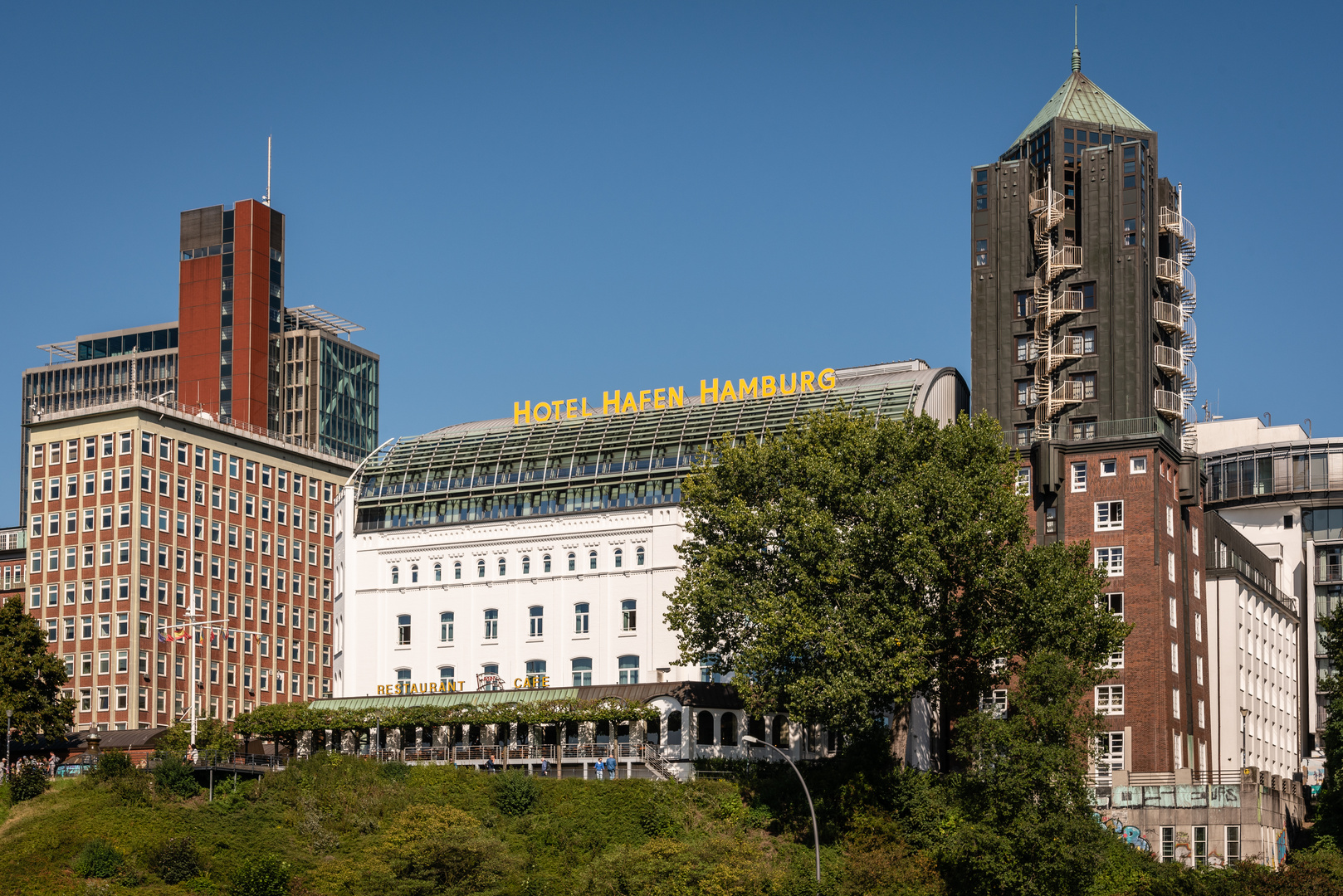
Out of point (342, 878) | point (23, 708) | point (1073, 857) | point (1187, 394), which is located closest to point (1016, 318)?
point (1187, 394)

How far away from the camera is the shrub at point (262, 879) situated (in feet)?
299

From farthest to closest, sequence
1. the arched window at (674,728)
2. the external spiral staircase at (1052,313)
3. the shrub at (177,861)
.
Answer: the external spiral staircase at (1052,313) → the arched window at (674,728) → the shrub at (177,861)

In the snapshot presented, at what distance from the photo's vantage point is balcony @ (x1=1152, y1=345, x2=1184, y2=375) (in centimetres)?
13588

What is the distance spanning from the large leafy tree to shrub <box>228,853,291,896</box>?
86.2 ft

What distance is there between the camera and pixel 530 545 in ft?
433

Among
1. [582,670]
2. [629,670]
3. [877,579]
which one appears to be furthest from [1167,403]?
[582,670]

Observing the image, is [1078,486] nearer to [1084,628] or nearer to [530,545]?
[1084,628]

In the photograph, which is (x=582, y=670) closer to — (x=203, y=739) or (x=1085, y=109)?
(x=203, y=739)

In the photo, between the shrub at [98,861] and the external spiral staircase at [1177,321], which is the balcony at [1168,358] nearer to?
the external spiral staircase at [1177,321]

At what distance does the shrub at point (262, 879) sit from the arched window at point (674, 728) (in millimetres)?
29806

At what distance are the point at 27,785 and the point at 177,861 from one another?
1632 cm

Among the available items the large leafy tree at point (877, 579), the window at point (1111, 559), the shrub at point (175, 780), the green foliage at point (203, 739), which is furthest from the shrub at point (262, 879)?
the window at point (1111, 559)

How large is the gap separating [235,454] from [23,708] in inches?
2236

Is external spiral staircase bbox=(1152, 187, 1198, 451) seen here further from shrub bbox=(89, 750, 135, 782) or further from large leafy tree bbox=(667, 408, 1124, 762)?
shrub bbox=(89, 750, 135, 782)
